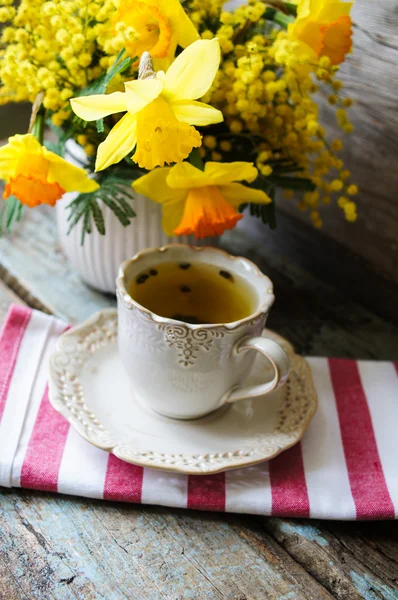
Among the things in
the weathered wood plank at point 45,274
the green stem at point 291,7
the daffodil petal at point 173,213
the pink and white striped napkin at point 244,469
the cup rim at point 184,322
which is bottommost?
the weathered wood plank at point 45,274

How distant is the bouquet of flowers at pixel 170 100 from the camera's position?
1.69 ft

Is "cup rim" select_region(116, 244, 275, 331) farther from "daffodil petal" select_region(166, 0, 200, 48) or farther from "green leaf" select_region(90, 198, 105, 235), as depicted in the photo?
"daffodil petal" select_region(166, 0, 200, 48)

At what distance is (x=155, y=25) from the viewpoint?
570 mm

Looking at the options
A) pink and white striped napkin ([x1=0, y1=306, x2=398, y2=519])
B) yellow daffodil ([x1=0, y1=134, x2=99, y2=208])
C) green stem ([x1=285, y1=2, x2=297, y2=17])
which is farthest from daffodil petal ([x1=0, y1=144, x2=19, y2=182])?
green stem ([x1=285, y1=2, x2=297, y2=17])

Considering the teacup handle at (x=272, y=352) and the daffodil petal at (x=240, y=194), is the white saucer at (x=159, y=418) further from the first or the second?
the daffodil petal at (x=240, y=194)

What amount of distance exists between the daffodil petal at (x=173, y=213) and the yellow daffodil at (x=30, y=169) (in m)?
0.11

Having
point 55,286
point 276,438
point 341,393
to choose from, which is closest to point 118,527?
point 276,438

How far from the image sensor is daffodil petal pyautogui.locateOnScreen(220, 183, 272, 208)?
2.09 ft

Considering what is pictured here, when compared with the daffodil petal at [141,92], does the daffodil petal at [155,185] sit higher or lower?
lower

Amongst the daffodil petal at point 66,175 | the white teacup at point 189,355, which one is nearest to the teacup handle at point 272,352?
the white teacup at point 189,355

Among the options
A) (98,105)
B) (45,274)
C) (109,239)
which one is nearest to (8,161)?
(98,105)

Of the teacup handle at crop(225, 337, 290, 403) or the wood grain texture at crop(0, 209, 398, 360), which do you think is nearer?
the teacup handle at crop(225, 337, 290, 403)

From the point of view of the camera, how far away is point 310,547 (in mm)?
562

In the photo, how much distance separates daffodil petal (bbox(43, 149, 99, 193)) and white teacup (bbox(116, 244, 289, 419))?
0.09m
